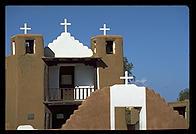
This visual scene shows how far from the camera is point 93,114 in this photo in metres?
11.2

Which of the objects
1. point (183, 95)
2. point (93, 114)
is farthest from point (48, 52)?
point (183, 95)

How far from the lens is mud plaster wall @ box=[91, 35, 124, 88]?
18.8 metres

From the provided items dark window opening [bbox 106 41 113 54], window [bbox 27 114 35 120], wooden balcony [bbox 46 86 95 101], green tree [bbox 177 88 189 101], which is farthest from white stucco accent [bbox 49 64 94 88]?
green tree [bbox 177 88 189 101]

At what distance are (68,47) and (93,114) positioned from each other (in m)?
9.06

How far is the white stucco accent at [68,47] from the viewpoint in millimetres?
19609

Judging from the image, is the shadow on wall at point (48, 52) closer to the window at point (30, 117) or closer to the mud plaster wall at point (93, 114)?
the window at point (30, 117)

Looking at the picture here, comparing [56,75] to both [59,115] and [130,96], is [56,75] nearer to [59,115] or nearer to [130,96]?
[59,115]

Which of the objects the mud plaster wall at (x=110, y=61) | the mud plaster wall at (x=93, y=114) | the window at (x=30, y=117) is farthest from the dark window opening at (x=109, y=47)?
the mud plaster wall at (x=93, y=114)

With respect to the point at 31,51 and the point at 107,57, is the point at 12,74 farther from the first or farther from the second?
the point at 107,57

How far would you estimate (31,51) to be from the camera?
19.0 meters

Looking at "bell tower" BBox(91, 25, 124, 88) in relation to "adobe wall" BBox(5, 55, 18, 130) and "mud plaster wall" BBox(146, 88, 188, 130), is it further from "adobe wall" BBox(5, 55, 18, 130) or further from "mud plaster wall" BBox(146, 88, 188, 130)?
"mud plaster wall" BBox(146, 88, 188, 130)

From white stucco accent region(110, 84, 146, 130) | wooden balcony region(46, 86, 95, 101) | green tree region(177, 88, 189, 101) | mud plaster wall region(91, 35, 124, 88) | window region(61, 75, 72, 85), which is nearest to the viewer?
white stucco accent region(110, 84, 146, 130)

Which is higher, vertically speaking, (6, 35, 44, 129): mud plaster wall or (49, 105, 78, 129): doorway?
(6, 35, 44, 129): mud plaster wall
